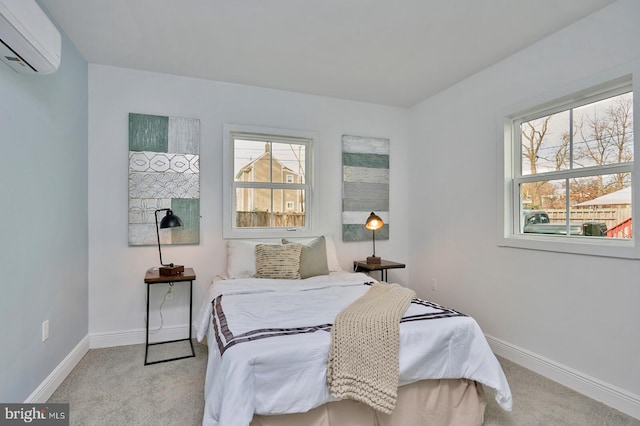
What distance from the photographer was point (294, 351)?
1477 mm

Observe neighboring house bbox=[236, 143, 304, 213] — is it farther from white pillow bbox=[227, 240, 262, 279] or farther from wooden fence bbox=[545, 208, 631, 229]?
wooden fence bbox=[545, 208, 631, 229]

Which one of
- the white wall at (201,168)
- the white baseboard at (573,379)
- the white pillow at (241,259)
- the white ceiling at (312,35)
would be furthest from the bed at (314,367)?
the white ceiling at (312,35)

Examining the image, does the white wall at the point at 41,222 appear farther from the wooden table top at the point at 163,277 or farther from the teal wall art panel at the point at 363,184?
the teal wall art panel at the point at 363,184

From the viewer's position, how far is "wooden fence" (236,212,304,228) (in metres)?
3.49

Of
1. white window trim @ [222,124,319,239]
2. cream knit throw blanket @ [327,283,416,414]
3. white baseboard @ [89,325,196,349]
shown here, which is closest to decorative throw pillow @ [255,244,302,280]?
white window trim @ [222,124,319,239]

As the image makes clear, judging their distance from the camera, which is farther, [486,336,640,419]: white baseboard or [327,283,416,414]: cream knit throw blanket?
[486,336,640,419]: white baseboard

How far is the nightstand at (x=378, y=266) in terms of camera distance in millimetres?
3498

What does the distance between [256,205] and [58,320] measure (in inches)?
74.0

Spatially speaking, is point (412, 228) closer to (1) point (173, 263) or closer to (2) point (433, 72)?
(2) point (433, 72)

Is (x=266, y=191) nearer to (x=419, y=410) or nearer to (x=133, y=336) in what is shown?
(x=133, y=336)

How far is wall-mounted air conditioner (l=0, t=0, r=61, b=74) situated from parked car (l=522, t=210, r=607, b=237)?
3514 mm

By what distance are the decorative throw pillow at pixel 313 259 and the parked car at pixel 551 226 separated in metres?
1.77

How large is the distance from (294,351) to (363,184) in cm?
268

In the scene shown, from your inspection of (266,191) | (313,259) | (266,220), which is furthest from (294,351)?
(266,191)
